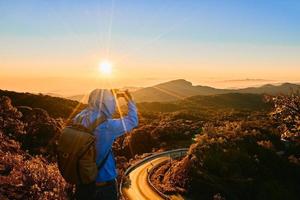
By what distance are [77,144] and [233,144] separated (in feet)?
90.9

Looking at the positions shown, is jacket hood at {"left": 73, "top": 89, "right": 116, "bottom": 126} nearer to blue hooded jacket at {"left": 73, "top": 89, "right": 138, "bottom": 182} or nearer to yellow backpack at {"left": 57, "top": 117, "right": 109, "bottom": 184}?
blue hooded jacket at {"left": 73, "top": 89, "right": 138, "bottom": 182}

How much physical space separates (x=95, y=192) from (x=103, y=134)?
2.68 ft

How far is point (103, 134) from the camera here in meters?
5.66

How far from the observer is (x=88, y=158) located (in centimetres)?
536

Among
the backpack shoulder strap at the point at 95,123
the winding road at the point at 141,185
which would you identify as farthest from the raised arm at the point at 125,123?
the winding road at the point at 141,185

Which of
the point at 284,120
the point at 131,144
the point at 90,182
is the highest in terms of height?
the point at 90,182

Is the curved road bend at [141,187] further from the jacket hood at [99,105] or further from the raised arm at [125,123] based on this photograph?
the jacket hood at [99,105]

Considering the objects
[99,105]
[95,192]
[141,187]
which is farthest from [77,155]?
[141,187]

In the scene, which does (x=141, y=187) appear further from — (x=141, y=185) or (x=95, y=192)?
(x=95, y=192)

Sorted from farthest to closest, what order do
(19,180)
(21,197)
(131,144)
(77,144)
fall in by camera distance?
(131,144) < (19,180) < (21,197) < (77,144)

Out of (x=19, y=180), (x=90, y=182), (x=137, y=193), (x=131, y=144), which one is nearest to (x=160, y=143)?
(x=131, y=144)

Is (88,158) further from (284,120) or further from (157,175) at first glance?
(157,175)

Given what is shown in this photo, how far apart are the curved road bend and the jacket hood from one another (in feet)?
68.1

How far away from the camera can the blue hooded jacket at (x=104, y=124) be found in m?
5.65
